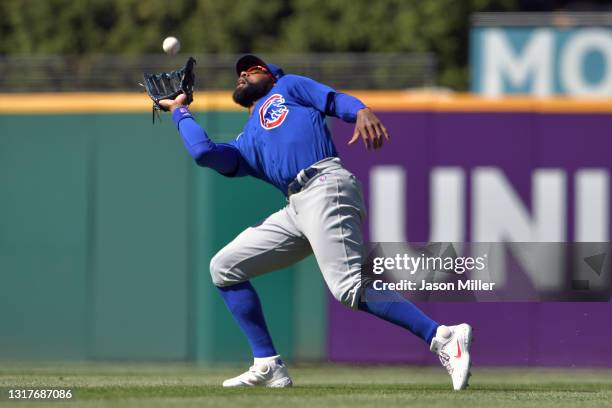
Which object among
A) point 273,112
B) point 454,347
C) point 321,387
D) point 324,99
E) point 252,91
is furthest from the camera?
point 321,387

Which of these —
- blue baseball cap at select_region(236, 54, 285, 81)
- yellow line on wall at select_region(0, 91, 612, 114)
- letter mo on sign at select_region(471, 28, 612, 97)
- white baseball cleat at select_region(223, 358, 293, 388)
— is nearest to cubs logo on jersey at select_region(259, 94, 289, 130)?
blue baseball cap at select_region(236, 54, 285, 81)

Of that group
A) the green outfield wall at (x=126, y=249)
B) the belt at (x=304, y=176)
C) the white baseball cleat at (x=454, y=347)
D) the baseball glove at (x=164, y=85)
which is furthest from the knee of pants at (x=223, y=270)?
the green outfield wall at (x=126, y=249)

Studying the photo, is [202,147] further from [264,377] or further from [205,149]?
[264,377]

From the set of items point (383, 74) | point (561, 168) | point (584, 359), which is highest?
point (383, 74)

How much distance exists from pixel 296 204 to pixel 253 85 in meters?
0.75

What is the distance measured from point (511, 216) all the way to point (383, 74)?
4620mm

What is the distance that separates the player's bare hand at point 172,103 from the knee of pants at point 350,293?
1.32m

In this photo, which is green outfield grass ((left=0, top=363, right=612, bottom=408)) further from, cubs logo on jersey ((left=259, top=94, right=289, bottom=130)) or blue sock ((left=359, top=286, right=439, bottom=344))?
cubs logo on jersey ((left=259, top=94, right=289, bottom=130))

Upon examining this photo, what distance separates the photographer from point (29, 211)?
10.4m

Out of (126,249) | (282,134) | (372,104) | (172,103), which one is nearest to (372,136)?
(282,134)

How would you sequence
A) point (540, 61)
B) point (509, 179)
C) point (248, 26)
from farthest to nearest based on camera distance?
1. point (248, 26)
2. point (540, 61)
3. point (509, 179)

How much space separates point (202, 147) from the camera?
23.4ft

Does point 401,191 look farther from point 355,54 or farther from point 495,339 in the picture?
point 355,54

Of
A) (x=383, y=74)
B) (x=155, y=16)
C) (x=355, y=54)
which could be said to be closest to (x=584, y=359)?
(x=383, y=74)
